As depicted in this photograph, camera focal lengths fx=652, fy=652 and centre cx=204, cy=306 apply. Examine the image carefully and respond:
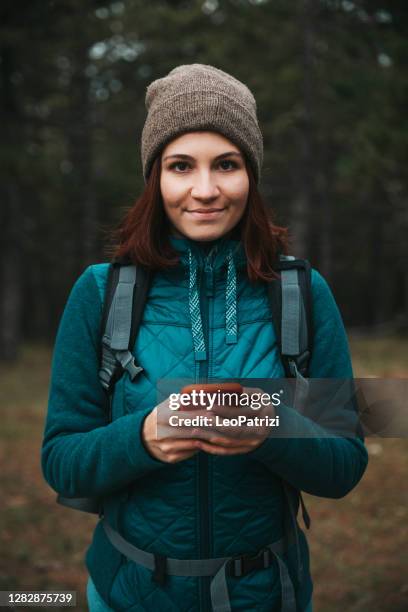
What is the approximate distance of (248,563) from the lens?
195cm

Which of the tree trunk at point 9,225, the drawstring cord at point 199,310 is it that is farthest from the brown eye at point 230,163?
the tree trunk at point 9,225

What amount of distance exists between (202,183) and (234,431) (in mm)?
822

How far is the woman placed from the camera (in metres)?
1.93

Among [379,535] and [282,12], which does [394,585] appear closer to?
[379,535]

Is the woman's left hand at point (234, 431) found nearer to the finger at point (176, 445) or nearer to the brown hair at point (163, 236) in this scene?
the finger at point (176, 445)

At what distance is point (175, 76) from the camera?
2.21m

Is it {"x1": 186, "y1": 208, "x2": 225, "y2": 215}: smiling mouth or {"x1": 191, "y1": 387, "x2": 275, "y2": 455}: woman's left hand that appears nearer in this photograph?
{"x1": 191, "y1": 387, "x2": 275, "y2": 455}: woman's left hand

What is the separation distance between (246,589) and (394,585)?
3172mm

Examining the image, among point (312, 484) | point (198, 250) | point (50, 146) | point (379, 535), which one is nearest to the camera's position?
point (312, 484)

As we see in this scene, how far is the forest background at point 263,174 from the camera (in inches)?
231

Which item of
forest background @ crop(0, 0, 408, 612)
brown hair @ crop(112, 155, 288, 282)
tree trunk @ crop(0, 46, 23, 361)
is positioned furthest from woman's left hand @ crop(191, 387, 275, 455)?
tree trunk @ crop(0, 46, 23, 361)

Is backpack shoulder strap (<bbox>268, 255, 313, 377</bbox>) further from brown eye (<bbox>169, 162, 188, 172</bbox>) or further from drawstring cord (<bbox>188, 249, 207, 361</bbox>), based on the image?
brown eye (<bbox>169, 162, 188, 172</bbox>)

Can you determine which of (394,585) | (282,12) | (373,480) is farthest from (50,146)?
(394,585)

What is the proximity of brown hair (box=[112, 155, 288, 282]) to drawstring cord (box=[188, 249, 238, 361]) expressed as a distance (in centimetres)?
6
